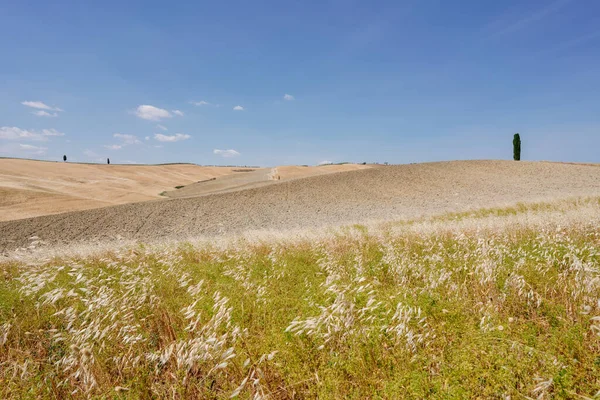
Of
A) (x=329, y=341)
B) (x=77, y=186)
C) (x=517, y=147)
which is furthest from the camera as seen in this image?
(x=517, y=147)

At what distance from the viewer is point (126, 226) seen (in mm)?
21469

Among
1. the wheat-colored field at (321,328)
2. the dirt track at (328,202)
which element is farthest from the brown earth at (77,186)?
the wheat-colored field at (321,328)

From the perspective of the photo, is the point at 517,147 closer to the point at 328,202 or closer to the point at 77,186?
the point at 328,202

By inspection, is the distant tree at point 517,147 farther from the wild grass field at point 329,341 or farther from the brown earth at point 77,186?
the wild grass field at point 329,341

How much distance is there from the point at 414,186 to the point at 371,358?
33859 mm

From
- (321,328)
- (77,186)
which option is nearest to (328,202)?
(321,328)

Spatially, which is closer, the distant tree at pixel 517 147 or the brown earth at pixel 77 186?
the brown earth at pixel 77 186

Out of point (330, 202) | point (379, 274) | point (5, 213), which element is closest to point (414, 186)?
point (330, 202)

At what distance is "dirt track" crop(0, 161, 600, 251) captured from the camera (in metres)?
20.1

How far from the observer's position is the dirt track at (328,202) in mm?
20109

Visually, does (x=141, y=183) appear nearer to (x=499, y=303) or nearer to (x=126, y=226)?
(x=126, y=226)

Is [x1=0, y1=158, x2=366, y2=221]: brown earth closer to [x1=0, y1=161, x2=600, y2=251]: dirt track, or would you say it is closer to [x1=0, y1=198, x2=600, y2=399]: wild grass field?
[x1=0, y1=161, x2=600, y2=251]: dirt track

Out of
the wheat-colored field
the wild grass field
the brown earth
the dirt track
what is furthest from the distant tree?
the wild grass field

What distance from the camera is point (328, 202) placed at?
1122 inches
